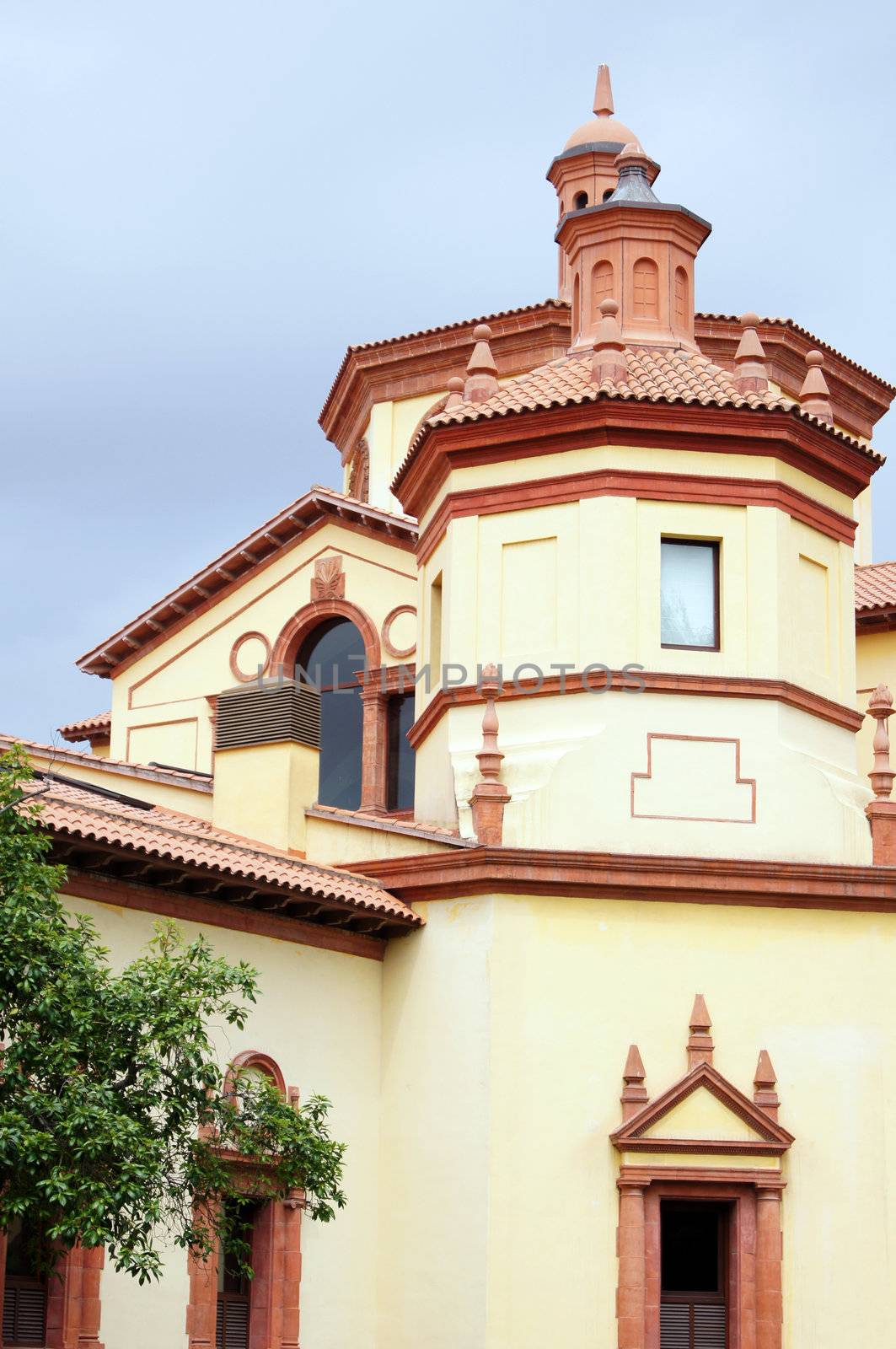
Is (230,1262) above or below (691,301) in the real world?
below

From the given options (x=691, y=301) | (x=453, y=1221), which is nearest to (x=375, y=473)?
(x=691, y=301)

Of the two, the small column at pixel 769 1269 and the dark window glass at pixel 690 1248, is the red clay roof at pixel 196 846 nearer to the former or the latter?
the dark window glass at pixel 690 1248

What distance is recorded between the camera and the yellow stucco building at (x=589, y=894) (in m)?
22.4

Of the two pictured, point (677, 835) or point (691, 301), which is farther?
point (691, 301)

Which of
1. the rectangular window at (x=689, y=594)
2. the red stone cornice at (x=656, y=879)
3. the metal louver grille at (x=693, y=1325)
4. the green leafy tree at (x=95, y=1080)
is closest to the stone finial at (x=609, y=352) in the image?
the rectangular window at (x=689, y=594)

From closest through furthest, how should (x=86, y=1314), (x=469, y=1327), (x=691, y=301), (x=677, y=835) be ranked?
(x=86, y=1314)
(x=469, y=1327)
(x=677, y=835)
(x=691, y=301)

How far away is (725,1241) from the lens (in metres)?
22.9

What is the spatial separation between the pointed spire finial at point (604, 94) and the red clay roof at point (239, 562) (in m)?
8.42

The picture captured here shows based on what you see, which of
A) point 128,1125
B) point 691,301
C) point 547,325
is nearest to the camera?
point 128,1125

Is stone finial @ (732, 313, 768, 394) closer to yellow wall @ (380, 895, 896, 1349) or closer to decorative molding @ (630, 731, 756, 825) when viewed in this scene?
decorative molding @ (630, 731, 756, 825)

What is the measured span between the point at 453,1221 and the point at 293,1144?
4579 mm

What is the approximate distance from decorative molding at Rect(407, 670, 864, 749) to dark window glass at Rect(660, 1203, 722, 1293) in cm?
527

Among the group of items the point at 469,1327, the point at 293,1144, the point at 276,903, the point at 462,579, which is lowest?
the point at 469,1327

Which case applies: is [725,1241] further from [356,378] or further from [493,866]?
[356,378]
